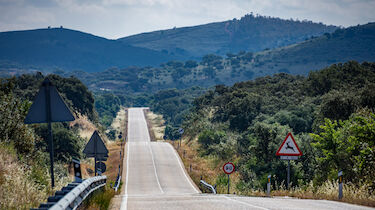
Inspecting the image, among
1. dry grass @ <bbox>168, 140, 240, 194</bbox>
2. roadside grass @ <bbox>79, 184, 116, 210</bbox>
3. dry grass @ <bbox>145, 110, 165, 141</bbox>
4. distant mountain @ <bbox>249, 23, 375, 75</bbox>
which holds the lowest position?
dry grass @ <bbox>145, 110, 165, 141</bbox>

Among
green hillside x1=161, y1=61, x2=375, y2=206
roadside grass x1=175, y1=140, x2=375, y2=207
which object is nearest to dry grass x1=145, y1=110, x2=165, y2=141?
green hillside x1=161, y1=61, x2=375, y2=206

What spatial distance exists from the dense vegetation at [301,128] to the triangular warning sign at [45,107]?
922cm

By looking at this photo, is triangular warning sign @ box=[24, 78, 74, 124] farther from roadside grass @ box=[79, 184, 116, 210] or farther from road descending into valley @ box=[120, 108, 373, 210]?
road descending into valley @ box=[120, 108, 373, 210]

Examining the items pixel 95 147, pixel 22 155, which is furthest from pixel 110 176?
pixel 22 155

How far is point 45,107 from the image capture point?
28.0 feet

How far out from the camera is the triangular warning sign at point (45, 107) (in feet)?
27.8

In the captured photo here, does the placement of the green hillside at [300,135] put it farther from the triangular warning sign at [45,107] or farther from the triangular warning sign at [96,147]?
the triangular warning sign at [45,107]

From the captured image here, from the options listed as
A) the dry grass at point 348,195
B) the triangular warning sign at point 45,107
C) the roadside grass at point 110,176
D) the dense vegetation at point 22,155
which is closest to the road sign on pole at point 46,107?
the triangular warning sign at point 45,107

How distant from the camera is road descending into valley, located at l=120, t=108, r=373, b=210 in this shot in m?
9.82

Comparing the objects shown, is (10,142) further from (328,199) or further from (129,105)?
(129,105)

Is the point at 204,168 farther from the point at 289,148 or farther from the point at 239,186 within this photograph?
the point at 289,148

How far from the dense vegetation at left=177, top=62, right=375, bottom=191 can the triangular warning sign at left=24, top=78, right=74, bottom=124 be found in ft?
30.3

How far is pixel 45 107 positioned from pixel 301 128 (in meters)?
33.9

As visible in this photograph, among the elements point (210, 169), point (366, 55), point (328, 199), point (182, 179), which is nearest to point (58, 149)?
point (182, 179)
